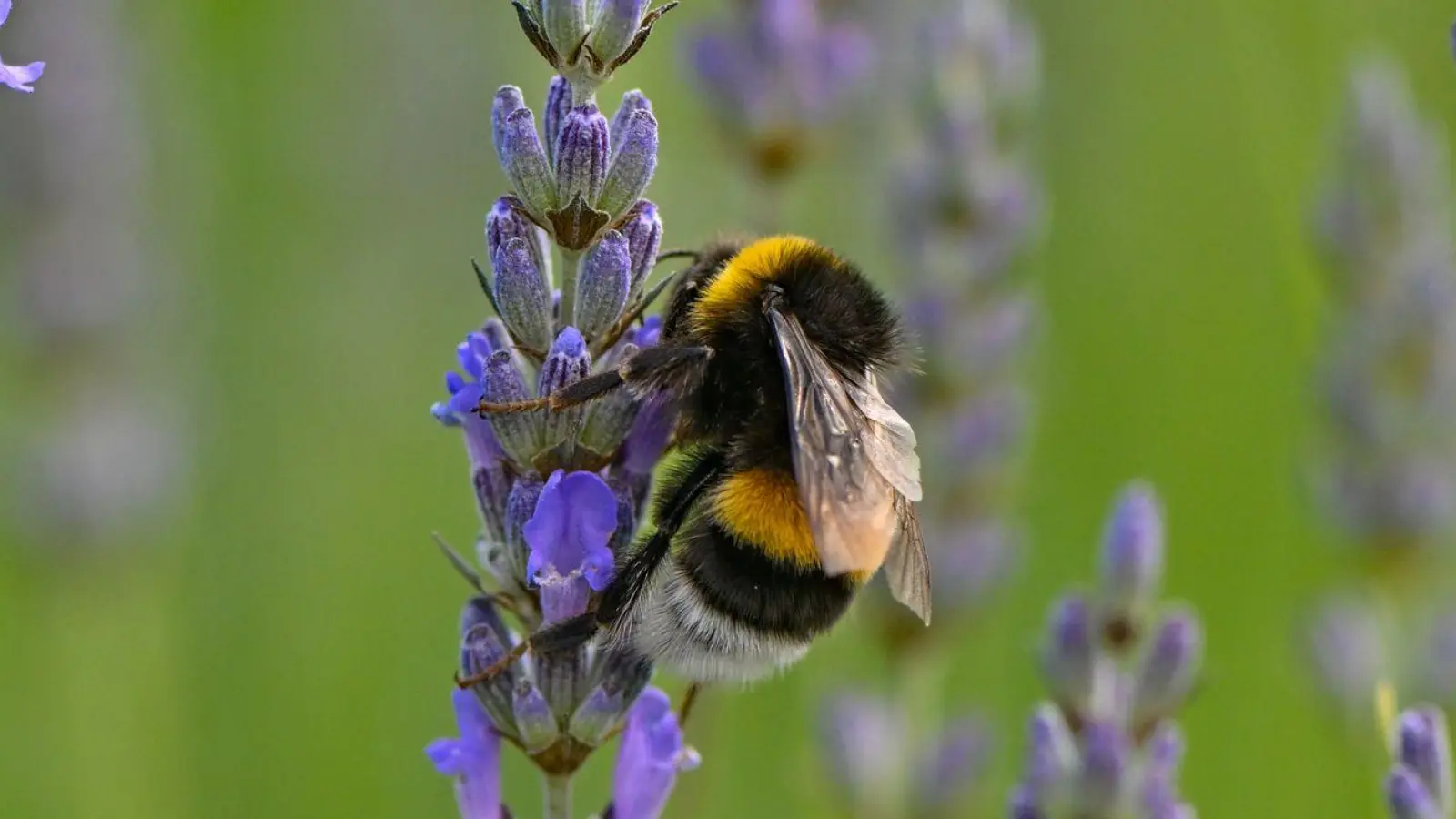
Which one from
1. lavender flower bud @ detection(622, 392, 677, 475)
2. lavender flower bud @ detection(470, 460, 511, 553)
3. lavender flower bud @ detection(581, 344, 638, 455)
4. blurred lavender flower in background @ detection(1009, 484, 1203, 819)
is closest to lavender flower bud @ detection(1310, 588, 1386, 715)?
blurred lavender flower in background @ detection(1009, 484, 1203, 819)

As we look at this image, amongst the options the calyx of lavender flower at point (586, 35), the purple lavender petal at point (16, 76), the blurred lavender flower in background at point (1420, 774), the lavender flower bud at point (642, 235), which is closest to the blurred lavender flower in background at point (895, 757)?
the blurred lavender flower in background at point (1420, 774)

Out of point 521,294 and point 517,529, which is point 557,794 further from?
point 521,294

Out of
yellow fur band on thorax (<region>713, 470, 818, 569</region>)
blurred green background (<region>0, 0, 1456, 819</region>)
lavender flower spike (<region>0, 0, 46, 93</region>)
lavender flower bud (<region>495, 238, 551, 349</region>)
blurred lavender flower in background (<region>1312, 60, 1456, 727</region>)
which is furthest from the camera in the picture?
blurred green background (<region>0, 0, 1456, 819</region>)

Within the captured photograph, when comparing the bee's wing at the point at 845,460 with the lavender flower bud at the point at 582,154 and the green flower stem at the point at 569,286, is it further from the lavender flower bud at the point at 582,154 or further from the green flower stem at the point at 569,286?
the lavender flower bud at the point at 582,154

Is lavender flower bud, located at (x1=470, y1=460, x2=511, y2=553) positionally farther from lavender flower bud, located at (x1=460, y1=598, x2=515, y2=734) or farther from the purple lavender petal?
the purple lavender petal

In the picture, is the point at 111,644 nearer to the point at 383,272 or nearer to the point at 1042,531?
the point at 383,272

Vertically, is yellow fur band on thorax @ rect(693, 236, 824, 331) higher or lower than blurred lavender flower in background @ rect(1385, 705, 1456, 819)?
higher

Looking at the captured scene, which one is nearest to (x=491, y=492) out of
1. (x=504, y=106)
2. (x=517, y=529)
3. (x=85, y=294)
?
(x=517, y=529)

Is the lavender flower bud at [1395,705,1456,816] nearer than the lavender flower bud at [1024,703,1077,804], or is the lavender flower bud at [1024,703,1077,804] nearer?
the lavender flower bud at [1395,705,1456,816]

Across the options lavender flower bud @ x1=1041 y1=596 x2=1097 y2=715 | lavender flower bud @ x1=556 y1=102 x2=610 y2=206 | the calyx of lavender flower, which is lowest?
lavender flower bud @ x1=1041 y1=596 x2=1097 y2=715
